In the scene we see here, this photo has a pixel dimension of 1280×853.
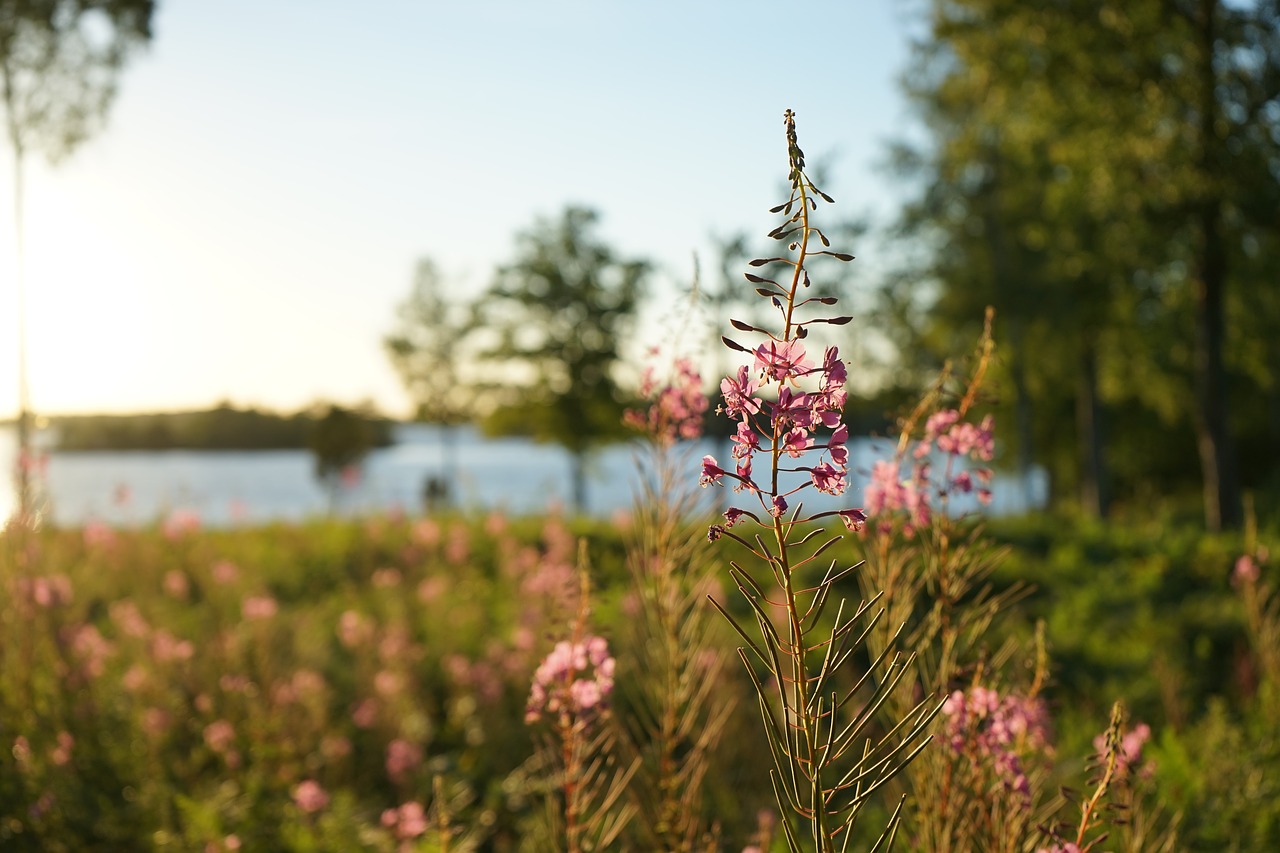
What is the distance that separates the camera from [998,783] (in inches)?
81.0

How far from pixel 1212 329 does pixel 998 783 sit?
38.7ft

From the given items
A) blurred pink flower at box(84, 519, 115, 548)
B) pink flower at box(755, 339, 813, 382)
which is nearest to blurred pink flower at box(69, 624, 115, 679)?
blurred pink flower at box(84, 519, 115, 548)

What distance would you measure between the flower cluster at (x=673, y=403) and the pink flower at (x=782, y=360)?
1.09 metres

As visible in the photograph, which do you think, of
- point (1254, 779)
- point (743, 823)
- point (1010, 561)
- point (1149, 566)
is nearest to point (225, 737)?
point (743, 823)

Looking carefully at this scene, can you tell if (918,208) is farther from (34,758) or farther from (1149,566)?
(34,758)

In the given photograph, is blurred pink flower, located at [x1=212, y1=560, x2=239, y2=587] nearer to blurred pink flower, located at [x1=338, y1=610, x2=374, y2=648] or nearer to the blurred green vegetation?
the blurred green vegetation

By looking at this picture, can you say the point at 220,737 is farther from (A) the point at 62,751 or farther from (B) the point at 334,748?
(A) the point at 62,751

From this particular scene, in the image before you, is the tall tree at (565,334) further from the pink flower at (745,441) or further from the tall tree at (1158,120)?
the pink flower at (745,441)

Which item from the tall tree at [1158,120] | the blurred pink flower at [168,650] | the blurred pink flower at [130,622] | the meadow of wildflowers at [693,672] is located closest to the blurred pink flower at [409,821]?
the meadow of wildflowers at [693,672]

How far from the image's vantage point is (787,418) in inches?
47.6

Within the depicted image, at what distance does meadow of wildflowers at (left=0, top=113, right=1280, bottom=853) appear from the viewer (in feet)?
4.48

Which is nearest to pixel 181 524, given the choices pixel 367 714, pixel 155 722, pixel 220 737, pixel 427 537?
pixel 427 537

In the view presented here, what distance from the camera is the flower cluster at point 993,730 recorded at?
2.04 m

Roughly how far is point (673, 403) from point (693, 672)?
64 cm
